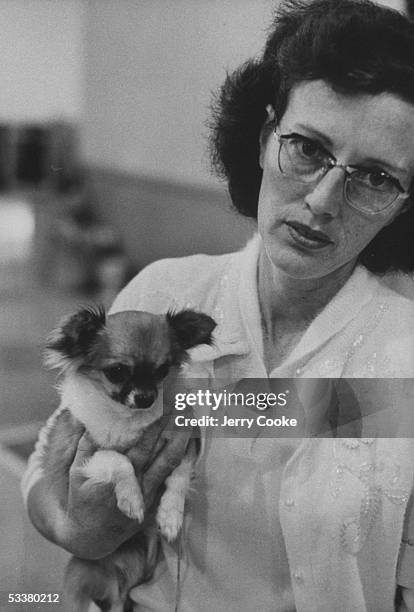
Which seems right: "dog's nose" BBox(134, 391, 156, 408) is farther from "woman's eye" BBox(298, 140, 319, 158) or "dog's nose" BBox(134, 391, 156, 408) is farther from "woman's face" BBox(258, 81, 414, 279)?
"woman's eye" BBox(298, 140, 319, 158)

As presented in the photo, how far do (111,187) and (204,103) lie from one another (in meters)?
0.20

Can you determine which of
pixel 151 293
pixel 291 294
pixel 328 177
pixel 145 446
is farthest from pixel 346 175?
pixel 145 446

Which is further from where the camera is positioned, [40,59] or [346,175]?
[40,59]

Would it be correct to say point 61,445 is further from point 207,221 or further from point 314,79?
point 314,79

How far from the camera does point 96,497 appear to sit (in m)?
0.79

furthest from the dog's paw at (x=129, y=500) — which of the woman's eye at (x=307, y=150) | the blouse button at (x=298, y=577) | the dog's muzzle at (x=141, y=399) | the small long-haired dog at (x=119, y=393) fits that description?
the woman's eye at (x=307, y=150)

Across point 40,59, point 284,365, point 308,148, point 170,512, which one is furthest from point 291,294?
point 40,59

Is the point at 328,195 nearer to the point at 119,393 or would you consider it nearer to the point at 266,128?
the point at 266,128

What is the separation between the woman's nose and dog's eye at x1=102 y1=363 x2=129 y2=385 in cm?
29

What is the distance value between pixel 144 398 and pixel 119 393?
3 centimetres

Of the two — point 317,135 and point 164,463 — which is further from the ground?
point 317,135

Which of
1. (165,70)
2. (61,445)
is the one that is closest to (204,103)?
(165,70)

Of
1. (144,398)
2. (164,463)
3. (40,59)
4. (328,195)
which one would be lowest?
(164,463)

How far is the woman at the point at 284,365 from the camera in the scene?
74 centimetres
